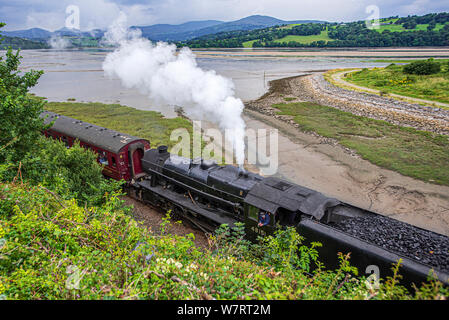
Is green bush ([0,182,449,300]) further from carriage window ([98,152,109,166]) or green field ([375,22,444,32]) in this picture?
green field ([375,22,444,32])

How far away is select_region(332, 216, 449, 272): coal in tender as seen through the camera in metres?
6.67

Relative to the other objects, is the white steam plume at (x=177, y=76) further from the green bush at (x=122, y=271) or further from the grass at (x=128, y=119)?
the green bush at (x=122, y=271)

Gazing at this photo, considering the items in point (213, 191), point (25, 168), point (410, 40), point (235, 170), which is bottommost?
point (213, 191)

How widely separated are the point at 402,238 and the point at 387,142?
65.9ft

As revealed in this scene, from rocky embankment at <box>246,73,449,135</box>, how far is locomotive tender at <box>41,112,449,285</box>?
71.8ft

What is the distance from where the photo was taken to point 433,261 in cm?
649

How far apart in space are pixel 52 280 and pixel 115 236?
1.83 meters

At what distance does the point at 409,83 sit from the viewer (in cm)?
4247

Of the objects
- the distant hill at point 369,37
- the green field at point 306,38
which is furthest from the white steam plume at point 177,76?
the green field at point 306,38

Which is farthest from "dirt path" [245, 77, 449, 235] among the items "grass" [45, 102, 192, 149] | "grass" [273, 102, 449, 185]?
"grass" [45, 102, 192, 149]

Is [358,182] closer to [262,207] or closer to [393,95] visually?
[262,207]
